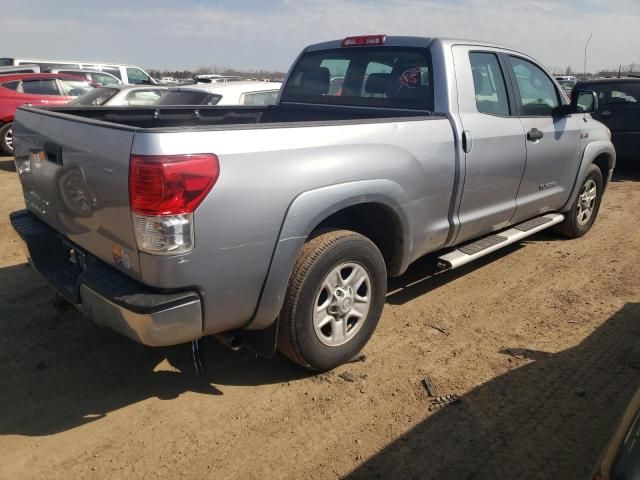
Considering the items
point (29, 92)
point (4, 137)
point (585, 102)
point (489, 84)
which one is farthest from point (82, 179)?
point (29, 92)

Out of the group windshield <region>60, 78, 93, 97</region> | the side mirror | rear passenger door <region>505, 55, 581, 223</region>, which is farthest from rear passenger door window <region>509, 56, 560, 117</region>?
windshield <region>60, 78, 93, 97</region>

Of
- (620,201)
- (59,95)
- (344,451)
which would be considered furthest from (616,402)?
(59,95)

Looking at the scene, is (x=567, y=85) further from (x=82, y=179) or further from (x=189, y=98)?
(x=82, y=179)

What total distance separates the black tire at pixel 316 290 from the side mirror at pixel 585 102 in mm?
2892

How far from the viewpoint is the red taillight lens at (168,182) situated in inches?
87.1

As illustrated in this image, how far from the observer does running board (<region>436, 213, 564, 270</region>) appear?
390cm

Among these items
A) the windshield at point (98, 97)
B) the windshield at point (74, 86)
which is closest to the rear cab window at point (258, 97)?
the windshield at point (98, 97)

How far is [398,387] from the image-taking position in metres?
3.06

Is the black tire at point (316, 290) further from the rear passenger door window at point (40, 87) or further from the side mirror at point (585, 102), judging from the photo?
the rear passenger door window at point (40, 87)

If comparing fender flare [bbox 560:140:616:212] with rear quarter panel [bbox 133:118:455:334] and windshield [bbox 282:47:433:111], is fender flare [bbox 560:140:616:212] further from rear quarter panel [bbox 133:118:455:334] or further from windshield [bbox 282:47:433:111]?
rear quarter panel [bbox 133:118:455:334]

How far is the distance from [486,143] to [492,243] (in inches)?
34.8

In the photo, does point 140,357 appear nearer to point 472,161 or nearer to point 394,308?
point 394,308

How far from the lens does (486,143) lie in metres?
3.87

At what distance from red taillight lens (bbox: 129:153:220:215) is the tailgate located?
73 mm
